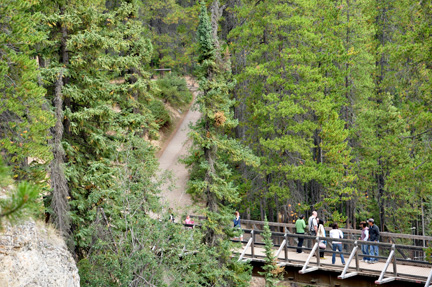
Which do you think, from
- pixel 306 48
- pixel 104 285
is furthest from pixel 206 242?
pixel 306 48

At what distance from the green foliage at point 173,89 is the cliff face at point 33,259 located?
2859cm

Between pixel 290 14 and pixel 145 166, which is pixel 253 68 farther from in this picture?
pixel 145 166

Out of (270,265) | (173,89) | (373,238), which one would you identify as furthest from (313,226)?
(173,89)

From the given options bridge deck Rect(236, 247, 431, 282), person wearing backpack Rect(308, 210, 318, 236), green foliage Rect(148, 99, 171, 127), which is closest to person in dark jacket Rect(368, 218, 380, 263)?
bridge deck Rect(236, 247, 431, 282)

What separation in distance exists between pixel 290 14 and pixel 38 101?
1705 cm

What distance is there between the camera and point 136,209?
14.1 meters

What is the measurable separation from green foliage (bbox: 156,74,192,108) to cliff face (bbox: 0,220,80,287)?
28.6 meters

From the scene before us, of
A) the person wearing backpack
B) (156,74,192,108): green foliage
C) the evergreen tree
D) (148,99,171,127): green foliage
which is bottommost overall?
the person wearing backpack

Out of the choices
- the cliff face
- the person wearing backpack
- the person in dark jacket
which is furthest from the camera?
the person wearing backpack

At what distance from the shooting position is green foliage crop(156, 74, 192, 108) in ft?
130

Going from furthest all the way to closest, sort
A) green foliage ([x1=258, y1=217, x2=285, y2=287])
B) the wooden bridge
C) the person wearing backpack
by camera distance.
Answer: the person wearing backpack
green foliage ([x1=258, y1=217, x2=285, y2=287])
the wooden bridge

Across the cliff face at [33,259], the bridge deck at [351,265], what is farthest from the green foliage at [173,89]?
the cliff face at [33,259]

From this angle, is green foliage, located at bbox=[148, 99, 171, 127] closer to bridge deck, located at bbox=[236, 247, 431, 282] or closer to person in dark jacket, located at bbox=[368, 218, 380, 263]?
bridge deck, located at bbox=[236, 247, 431, 282]

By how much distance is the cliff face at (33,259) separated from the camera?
31.1 feet
